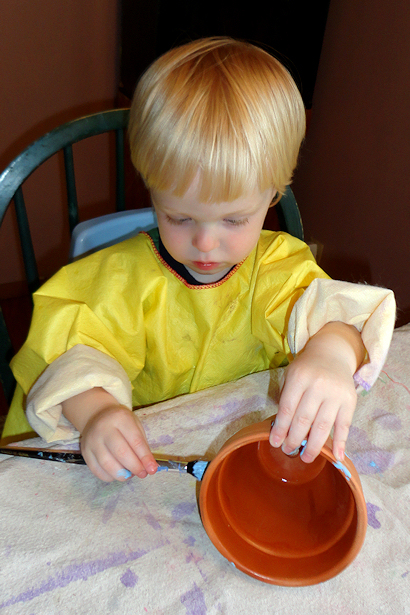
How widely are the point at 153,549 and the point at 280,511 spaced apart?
4.7 inches

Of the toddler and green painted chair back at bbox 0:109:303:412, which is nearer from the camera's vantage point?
the toddler

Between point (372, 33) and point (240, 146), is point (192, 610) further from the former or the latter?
point (372, 33)

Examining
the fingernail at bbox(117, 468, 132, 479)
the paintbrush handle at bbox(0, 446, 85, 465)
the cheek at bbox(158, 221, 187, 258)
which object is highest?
the cheek at bbox(158, 221, 187, 258)

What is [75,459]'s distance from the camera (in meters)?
0.48

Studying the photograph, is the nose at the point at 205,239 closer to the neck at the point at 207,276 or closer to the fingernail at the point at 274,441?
the neck at the point at 207,276

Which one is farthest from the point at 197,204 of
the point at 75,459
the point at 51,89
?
the point at 51,89

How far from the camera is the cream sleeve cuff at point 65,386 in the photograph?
1.71ft

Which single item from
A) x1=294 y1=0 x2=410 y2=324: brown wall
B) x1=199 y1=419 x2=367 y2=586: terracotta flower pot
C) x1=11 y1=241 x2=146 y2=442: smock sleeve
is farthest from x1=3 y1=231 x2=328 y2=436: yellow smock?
x1=294 y1=0 x2=410 y2=324: brown wall

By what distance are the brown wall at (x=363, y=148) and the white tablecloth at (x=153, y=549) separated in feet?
3.29

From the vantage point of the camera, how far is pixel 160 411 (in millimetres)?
565

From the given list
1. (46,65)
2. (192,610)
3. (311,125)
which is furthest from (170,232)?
(311,125)

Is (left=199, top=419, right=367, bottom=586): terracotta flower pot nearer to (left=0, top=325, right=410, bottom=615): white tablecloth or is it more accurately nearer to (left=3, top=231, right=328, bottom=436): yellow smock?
(left=0, top=325, right=410, bottom=615): white tablecloth

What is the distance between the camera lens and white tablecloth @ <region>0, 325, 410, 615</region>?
400 millimetres

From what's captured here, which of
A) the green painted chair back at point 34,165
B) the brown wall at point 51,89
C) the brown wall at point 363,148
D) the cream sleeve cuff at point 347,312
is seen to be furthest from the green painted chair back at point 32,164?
the brown wall at point 363,148
